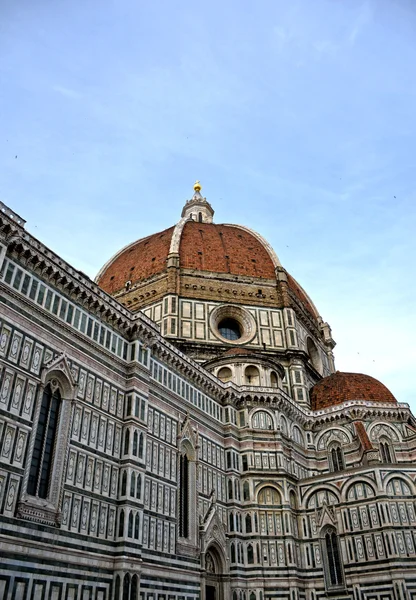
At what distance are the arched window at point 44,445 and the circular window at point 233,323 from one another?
22.3 m

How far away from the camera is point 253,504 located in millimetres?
32062

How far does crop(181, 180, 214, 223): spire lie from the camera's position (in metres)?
64.4

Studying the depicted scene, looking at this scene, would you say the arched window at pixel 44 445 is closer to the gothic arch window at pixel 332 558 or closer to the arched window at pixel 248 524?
the arched window at pixel 248 524

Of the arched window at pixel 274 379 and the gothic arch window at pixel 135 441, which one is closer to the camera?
the gothic arch window at pixel 135 441

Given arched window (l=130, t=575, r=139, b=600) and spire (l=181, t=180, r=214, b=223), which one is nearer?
arched window (l=130, t=575, r=139, b=600)

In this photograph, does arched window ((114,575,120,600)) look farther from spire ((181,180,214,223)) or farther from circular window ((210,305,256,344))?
spire ((181,180,214,223))

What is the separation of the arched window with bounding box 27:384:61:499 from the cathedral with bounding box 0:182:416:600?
0.06 m

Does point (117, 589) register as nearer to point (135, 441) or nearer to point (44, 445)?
point (135, 441)

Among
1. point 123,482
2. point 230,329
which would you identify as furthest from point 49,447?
point 230,329

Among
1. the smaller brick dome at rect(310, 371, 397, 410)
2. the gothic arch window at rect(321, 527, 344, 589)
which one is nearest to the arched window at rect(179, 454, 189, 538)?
the gothic arch window at rect(321, 527, 344, 589)

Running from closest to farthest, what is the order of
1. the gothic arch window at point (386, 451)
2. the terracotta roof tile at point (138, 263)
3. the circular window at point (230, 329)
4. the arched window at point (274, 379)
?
the gothic arch window at point (386, 451), the arched window at point (274, 379), the circular window at point (230, 329), the terracotta roof tile at point (138, 263)

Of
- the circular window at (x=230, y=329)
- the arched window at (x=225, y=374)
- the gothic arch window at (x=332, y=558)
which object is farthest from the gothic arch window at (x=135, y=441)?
the circular window at (x=230, y=329)

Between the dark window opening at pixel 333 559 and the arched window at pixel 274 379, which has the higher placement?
the arched window at pixel 274 379

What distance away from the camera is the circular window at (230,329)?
1770 inches
